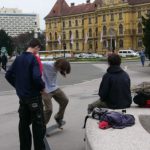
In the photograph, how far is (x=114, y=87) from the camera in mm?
8578

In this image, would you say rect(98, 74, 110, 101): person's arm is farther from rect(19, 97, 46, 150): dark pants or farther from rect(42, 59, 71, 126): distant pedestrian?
rect(19, 97, 46, 150): dark pants

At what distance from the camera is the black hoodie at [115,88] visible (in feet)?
28.1

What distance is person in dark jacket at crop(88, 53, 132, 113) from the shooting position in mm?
8570

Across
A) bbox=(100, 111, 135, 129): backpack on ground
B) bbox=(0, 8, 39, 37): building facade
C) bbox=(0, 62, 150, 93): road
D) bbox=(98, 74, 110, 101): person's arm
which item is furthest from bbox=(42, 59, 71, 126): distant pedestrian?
bbox=(0, 8, 39, 37): building facade

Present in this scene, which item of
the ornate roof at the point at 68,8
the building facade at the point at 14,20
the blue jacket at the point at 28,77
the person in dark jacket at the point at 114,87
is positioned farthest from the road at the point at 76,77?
the building facade at the point at 14,20

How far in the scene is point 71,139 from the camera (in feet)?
29.5

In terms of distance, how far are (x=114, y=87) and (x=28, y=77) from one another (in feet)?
6.83

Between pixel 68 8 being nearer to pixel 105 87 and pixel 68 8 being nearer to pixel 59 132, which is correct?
pixel 59 132

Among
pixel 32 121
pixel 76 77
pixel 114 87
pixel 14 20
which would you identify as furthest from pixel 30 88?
pixel 14 20

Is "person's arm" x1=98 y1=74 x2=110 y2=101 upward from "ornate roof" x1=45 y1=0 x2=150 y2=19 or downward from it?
downward

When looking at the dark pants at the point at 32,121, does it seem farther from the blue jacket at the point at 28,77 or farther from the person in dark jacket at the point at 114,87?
the person in dark jacket at the point at 114,87

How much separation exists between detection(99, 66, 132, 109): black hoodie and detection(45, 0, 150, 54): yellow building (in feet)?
368

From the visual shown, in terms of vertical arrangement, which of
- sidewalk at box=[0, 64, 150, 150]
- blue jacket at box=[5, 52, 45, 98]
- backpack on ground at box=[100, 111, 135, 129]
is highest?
blue jacket at box=[5, 52, 45, 98]

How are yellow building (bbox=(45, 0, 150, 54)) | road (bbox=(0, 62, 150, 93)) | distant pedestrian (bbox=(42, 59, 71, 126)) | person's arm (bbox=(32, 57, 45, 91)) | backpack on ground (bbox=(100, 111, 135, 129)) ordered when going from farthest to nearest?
1. yellow building (bbox=(45, 0, 150, 54))
2. road (bbox=(0, 62, 150, 93))
3. distant pedestrian (bbox=(42, 59, 71, 126))
4. backpack on ground (bbox=(100, 111, 135, 129))
5. person's arm (bbox=(32, 57, 45, 91))
